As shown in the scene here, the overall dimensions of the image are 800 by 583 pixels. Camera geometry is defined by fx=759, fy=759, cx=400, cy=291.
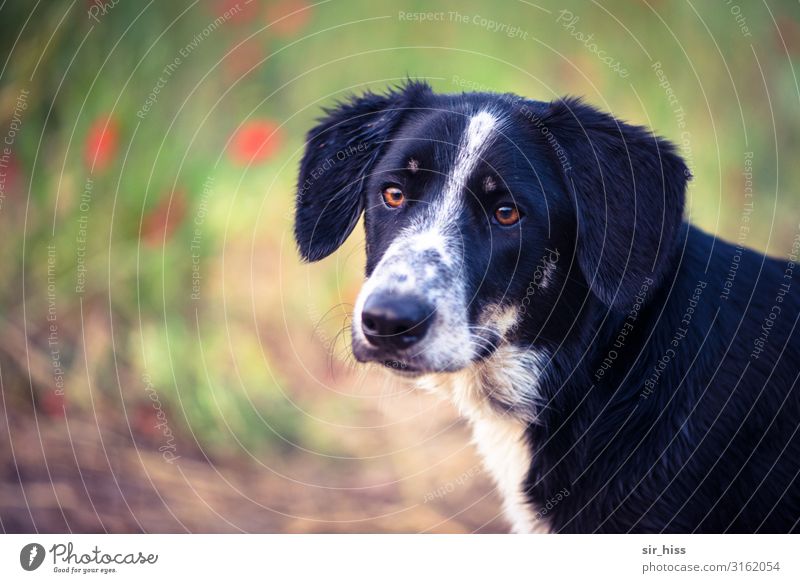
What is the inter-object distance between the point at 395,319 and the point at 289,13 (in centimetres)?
216

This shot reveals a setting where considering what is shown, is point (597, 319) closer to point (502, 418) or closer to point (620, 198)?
point (620, 198)

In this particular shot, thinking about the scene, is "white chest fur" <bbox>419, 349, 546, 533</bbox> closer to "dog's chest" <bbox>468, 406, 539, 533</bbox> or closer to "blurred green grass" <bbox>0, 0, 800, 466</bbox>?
"dog's chest" <bbox>468, 406, 539, 533</bbox>

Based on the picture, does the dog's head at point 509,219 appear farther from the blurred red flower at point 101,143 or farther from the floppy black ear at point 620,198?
the blurred red flower at point 101,143

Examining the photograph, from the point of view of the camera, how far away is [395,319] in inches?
96.3

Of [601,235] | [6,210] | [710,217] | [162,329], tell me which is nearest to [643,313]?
[601,235]

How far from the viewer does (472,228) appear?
2734 mm

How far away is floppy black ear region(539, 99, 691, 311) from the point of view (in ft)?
8.87

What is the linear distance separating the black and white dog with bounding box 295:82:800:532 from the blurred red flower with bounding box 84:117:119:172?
72.6 inches

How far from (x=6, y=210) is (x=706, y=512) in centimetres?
356

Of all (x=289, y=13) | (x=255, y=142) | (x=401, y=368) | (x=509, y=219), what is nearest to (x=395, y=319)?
(x=401, y=368)

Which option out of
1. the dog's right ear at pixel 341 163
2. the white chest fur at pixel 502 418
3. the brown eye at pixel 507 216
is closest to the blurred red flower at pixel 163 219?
the dog's right ear at pixel 341 163

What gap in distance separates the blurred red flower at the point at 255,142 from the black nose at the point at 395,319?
84.6 inches

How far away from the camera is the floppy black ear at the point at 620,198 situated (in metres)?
2.71
